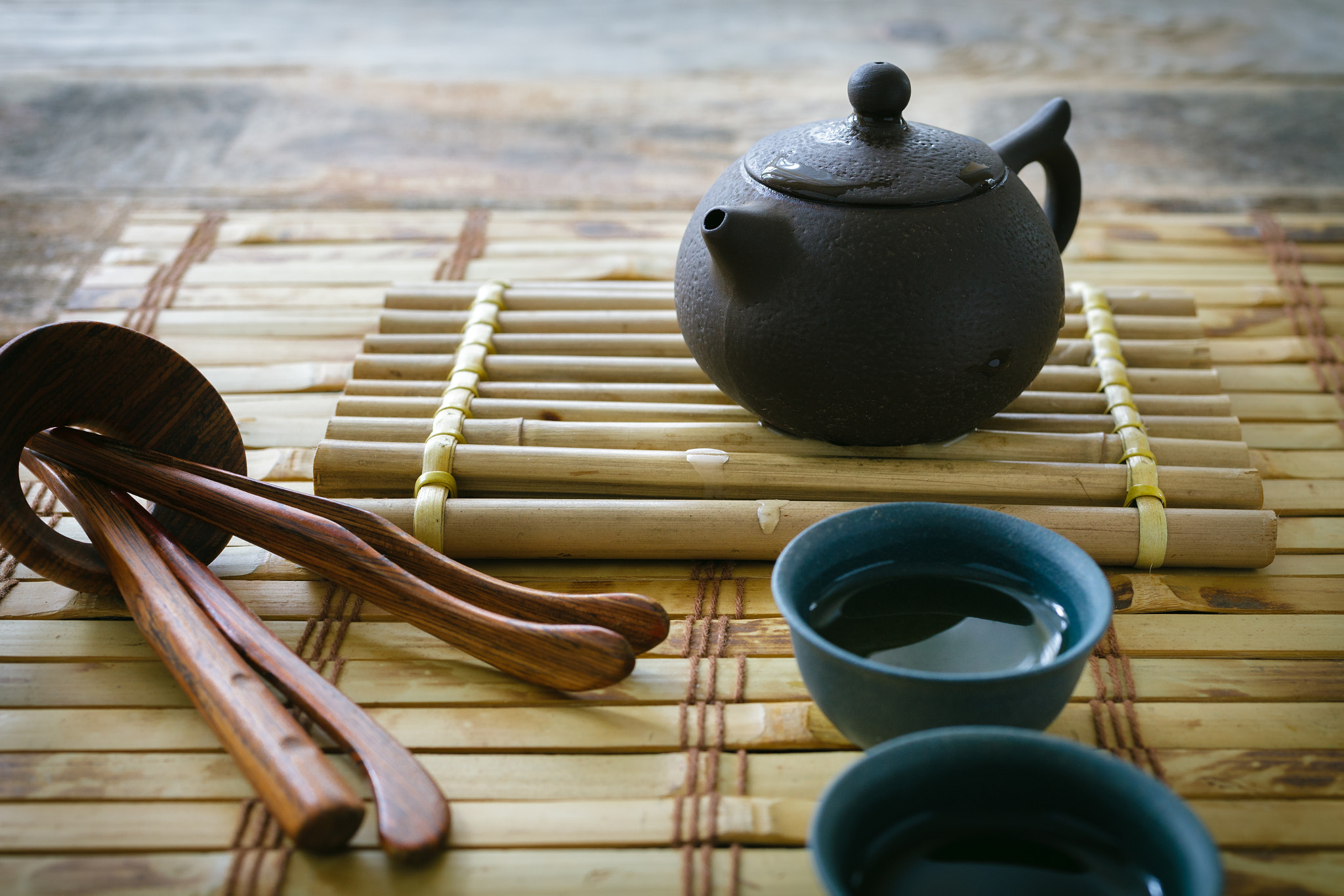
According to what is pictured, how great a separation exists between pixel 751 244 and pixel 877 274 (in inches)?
4.5

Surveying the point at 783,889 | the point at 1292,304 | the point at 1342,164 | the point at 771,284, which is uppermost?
the point at 771,284

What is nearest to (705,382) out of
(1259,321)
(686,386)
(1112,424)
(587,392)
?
(686,386)

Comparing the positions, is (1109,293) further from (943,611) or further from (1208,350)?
(943,611)

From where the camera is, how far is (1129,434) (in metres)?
1.11

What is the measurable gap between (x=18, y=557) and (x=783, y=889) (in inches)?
26.7

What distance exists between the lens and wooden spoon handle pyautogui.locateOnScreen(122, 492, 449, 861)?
716 millimetres

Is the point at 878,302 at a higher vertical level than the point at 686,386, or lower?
higher

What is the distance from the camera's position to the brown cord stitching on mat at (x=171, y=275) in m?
1.49

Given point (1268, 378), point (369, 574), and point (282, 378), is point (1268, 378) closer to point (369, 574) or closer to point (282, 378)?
point (369, 574)

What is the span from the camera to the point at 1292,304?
1509 mm

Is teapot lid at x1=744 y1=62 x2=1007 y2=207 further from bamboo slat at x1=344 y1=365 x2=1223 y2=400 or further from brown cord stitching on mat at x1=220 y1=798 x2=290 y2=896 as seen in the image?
brown cord stitching on mat at x1=220 y1=798 x2=290 y2=896

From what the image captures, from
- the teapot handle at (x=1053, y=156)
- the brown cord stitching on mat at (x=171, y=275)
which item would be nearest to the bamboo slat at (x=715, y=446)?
the teapot handle at (x=1053, y=156)

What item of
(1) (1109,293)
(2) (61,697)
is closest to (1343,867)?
(1) (1109,293)

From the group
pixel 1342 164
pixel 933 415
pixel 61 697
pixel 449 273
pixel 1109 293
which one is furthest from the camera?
pixel 1342 164
